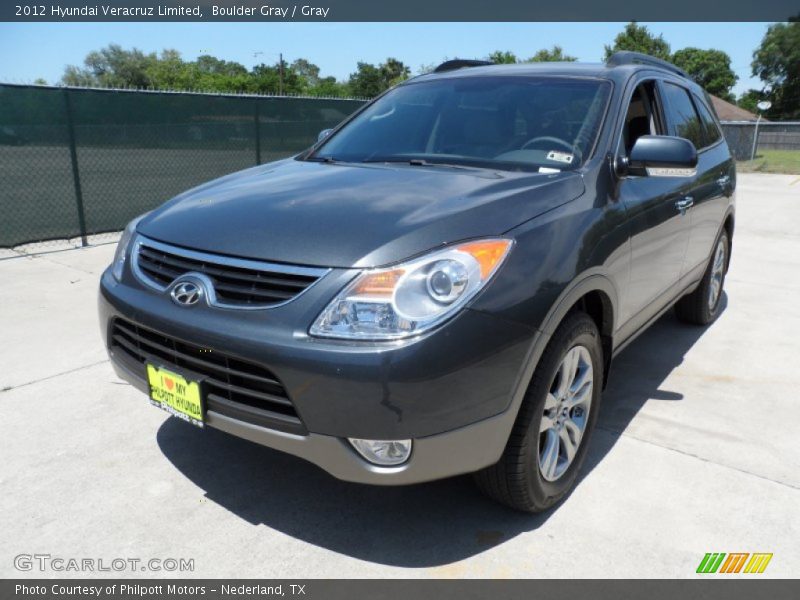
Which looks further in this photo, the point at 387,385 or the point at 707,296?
the point at 707,296

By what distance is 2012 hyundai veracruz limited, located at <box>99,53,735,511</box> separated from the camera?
2.11m

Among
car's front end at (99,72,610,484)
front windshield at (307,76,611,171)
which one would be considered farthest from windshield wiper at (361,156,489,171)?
car's front end at (99,72,610,484)

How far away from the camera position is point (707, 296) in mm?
5078

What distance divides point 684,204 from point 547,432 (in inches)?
74.0

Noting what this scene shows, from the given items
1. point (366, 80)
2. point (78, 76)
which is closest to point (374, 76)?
point (366, 80)

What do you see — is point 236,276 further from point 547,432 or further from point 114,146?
point 114,146

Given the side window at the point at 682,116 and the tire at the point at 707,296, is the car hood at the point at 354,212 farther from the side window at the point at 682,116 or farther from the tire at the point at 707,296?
the tire at the point at 707,296

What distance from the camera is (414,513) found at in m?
2.73

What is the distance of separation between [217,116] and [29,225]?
9.91ft

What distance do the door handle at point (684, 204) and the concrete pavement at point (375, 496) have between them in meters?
1.05

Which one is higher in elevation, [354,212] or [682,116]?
[682,116]

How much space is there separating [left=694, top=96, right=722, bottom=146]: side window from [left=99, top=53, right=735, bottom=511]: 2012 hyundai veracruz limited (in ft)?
5.28

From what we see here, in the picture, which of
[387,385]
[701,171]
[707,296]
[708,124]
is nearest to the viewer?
[387,385]
